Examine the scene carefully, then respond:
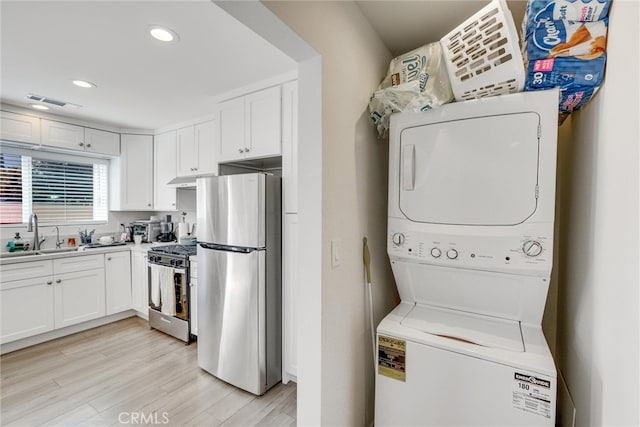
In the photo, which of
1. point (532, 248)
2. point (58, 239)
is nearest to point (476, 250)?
point (532, 248)

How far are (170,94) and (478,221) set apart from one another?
2575mm

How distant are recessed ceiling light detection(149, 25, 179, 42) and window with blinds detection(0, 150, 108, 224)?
264cm

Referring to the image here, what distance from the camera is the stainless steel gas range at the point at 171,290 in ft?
8.77

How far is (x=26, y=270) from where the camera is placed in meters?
2.59

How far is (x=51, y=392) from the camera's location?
203 centimetres

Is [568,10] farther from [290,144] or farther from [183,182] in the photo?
[183,182]

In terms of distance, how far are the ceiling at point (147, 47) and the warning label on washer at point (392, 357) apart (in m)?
1.54

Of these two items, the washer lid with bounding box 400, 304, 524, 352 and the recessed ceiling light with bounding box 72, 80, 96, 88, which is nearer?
the washer lid with bounding box 400, 304, 524, 352

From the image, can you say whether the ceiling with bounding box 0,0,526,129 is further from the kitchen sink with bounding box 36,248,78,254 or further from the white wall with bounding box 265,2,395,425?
the kitchen sink with bounding box 36,248,78,254

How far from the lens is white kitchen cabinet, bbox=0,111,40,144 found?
2.62 m

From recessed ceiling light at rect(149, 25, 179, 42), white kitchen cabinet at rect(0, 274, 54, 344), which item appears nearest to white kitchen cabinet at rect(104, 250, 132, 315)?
white kitchen cabinet at rect(0, 274, 54, 344)

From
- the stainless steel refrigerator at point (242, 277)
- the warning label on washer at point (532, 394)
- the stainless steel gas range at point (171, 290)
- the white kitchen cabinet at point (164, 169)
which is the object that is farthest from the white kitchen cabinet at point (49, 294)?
the warning label on washer at point (532, 394)

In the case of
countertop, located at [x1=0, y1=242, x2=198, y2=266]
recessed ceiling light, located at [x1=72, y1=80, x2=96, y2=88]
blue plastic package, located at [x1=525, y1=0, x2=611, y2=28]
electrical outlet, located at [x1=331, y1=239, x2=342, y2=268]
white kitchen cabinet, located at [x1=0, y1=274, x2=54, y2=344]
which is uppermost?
recessed ceiling light, located at [x1=72, y1=80, x2=96, y2=88]

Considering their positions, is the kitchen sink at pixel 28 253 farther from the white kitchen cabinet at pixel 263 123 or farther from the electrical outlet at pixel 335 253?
the electrical outlet at pixel 335 253
